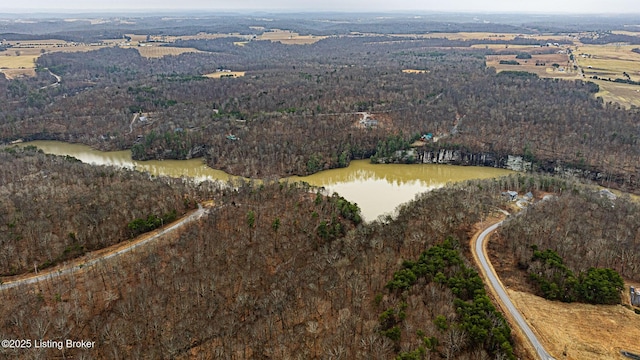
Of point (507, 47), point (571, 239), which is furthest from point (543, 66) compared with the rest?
point (571, 239)

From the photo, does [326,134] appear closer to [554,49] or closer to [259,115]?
[259,115]

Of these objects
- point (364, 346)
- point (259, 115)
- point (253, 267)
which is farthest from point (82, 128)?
point (364, 346)

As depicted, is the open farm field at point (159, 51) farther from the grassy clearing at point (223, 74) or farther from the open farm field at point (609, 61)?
the open farm field at point (609, 61)

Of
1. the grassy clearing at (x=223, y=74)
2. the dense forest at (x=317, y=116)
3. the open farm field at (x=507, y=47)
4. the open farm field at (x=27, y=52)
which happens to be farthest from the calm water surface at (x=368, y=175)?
the open farm field at (x=507, y=47)

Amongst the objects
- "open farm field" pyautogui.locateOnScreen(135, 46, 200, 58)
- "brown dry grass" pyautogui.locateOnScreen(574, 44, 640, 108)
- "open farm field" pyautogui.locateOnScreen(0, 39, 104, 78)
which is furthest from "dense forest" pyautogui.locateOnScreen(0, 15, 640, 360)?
"open farm field" pyautogui.locateOnScreen(135, 46, 200, 58)

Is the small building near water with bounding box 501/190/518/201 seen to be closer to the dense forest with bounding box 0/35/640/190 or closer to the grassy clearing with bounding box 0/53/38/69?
the dense forest with bounding box 0/35/640/190

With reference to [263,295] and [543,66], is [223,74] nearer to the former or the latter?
[543,66]
